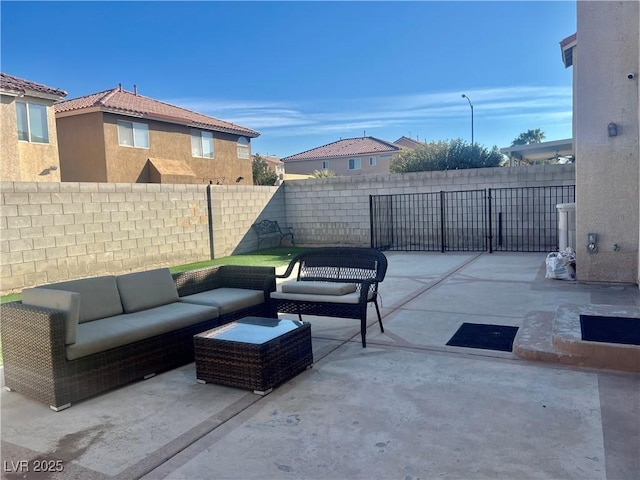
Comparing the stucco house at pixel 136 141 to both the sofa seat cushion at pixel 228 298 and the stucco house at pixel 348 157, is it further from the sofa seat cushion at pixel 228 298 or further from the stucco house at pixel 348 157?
the stucco house at pixel 348 157

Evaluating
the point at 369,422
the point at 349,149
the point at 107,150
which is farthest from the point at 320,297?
the point at 349,149

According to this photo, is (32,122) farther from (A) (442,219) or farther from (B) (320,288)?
(B) (320,288)

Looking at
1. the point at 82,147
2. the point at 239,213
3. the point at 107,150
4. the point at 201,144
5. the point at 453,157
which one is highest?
the point at 201,144

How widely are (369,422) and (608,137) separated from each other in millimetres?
5985

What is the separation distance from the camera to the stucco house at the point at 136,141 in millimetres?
17672

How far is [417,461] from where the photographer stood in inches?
94.4

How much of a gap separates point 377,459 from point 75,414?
2.10 metres

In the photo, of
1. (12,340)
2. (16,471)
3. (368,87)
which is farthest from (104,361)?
(368,87)

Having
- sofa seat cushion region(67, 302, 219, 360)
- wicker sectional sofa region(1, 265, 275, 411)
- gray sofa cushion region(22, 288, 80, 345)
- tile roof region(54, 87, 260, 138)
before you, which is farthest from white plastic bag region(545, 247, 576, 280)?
tile roof region(54, 87, 260, 138)

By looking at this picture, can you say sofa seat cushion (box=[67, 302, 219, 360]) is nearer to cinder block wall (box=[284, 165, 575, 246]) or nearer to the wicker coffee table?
the wicker coffee table

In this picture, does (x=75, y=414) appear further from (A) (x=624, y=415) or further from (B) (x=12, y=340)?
(A) (x=624, y=415)

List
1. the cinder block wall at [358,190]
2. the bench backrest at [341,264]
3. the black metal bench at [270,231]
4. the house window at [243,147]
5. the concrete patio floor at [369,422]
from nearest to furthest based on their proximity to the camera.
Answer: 1. the concrete patio floor at [369,422]
2. the bench backrest at [341,264]
3. the cinder block wall at [358,190]
4. the black metal bench at [270,231]
5. the house window at [243,147]

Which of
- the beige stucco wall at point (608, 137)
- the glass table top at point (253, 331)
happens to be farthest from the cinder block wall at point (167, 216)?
the glass table top at point (253, 331)

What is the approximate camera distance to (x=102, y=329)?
3.61 m
